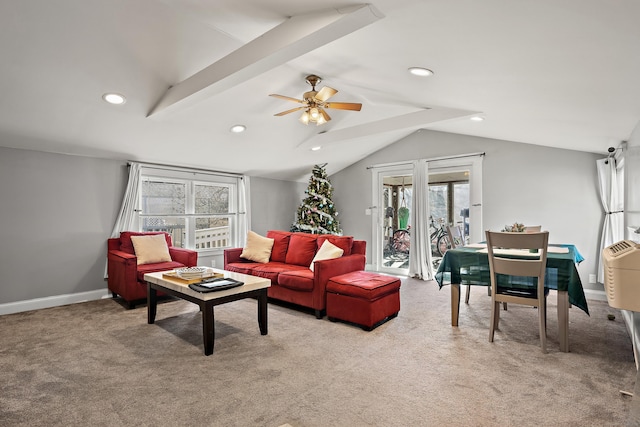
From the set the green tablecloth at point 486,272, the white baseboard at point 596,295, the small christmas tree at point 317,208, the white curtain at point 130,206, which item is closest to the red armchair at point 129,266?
the white curtain at point 130,206

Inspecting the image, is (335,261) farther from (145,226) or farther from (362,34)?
(145,226)

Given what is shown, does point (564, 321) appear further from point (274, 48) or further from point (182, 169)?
point (182, 169)

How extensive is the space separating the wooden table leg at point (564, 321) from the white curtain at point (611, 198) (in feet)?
6.50

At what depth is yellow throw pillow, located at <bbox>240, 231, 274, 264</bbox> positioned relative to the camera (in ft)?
16.4

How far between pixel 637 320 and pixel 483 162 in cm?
344

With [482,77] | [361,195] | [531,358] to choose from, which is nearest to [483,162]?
[361,195]

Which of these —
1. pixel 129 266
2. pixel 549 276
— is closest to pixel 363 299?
pixel 549 276

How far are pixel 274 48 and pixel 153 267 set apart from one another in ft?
10.5

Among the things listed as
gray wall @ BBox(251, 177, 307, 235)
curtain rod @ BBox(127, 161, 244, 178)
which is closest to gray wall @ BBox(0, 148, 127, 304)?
curtain rod @ BBox(127, 161, 244, 178)

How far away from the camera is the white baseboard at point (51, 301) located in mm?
4020

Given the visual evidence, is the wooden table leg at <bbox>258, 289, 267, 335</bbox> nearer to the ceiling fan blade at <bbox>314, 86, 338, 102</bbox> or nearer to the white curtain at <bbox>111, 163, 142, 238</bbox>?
the ceiling fan blade at <bbox>314, 86, 338, 102</bbox>

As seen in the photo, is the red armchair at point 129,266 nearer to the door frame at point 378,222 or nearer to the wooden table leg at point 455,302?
the wooden table leg at point 455,302

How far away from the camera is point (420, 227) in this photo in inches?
246

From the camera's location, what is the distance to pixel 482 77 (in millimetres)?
2705
